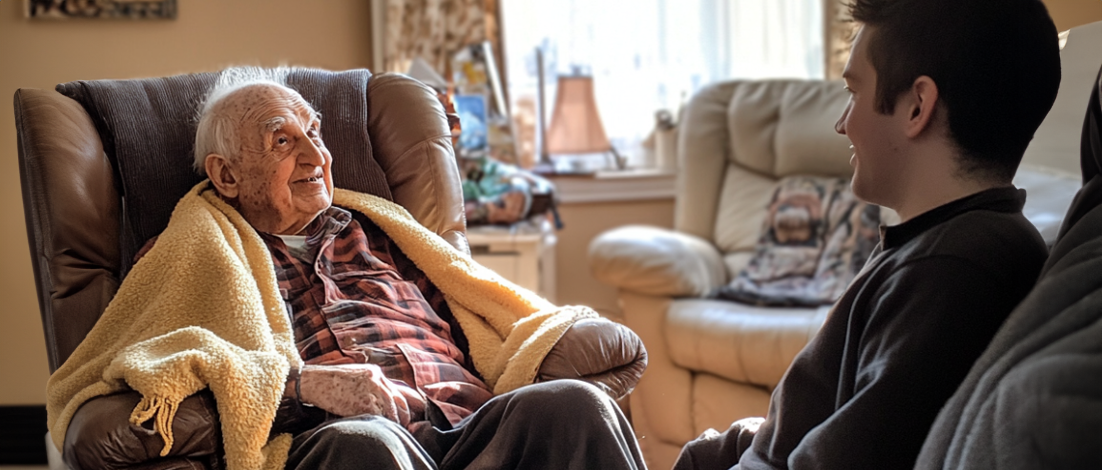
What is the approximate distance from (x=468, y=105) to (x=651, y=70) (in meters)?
0.88

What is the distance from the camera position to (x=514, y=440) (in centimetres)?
131

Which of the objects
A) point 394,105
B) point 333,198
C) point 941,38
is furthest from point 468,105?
point 941,38

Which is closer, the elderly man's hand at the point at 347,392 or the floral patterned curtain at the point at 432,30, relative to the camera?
the elderly man's hand at the point at 347,392

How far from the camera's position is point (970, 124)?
101 cm

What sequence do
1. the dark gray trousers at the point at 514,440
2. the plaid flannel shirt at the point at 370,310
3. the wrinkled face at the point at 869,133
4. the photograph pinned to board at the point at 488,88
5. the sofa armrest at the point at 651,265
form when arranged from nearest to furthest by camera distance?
the wrinkled face at the point at 869,133, the dark gray trousers at the point at 514,440, the plaid flannel shirt at the point at 370,310, the sofa armrest at the point at 651,265, the photograph pinned to board at the point at 488,88

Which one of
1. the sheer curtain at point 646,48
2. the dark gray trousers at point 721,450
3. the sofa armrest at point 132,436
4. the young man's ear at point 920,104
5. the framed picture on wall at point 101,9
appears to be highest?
the framed picture on wall at point 101,9

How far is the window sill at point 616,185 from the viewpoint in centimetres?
371

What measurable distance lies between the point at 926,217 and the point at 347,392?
0.80m

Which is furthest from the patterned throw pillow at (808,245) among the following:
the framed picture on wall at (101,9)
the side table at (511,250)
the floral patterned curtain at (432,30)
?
the framed picture on wall at (101,9)

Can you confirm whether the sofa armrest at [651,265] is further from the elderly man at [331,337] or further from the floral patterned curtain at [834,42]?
the floral patterned curtain at [834,42]

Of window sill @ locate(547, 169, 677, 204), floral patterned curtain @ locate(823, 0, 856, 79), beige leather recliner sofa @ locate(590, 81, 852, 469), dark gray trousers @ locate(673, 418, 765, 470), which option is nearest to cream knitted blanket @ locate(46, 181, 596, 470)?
dark gray trousers @ locate(673, 418, 765, 470)

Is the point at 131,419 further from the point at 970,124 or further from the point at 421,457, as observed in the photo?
the point at 970,124

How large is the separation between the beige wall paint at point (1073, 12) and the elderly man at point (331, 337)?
2.37 m

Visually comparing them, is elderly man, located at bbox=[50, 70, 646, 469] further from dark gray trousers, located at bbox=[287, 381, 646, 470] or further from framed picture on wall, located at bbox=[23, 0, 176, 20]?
framed picture on wall, located at bbox=[23, 0, 176, 20]
